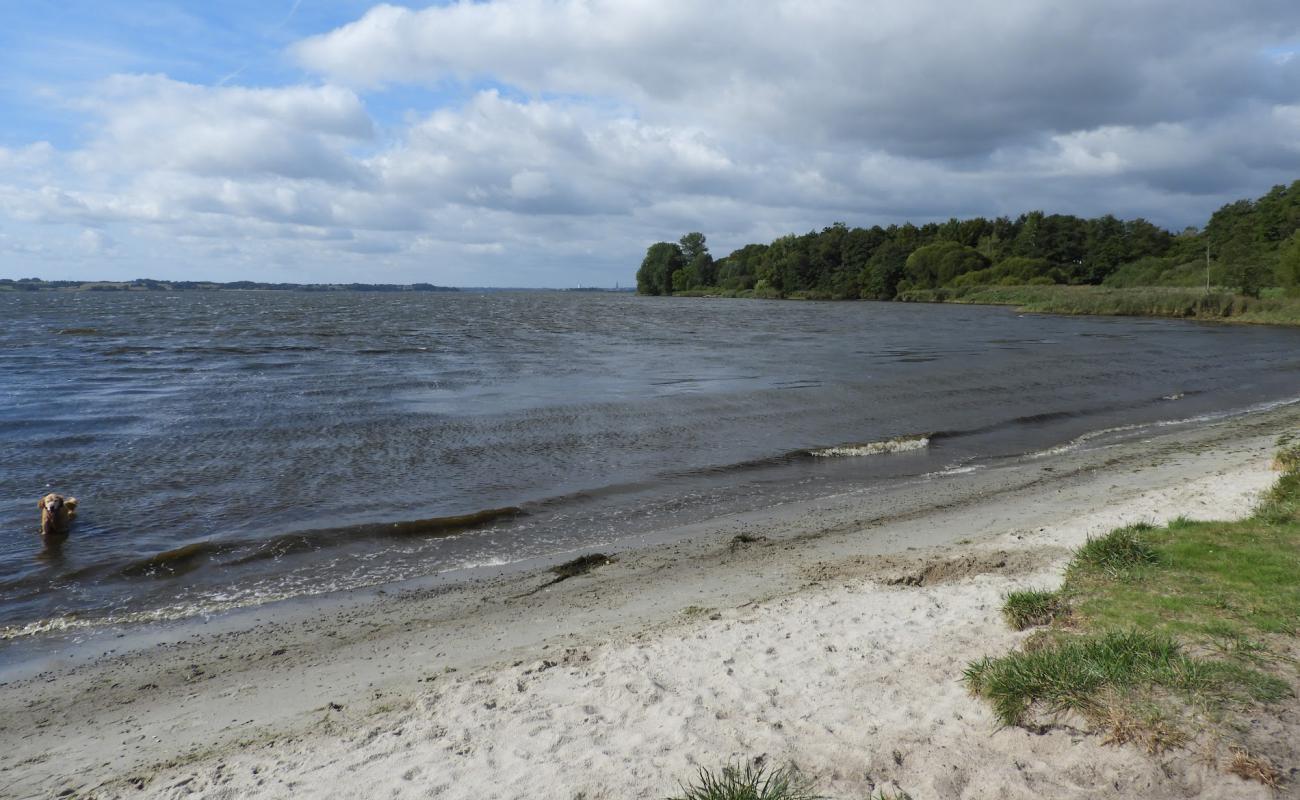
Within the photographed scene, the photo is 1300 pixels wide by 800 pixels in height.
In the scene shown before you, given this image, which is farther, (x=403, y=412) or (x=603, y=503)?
(x=403, y=412)

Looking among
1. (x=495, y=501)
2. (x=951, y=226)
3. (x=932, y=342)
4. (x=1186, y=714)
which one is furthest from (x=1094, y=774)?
(x=951, y=226)

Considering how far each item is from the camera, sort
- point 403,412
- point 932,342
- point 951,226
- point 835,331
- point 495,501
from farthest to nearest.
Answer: point 951,226 → point 835,331 → point 932,342 → point 403,412 → point 495,501

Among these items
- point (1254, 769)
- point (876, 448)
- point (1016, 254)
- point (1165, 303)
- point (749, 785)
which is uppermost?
point (1016, 254)

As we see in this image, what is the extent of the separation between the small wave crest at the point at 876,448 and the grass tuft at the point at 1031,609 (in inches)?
382

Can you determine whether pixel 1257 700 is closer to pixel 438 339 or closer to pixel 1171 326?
pixel 438 339

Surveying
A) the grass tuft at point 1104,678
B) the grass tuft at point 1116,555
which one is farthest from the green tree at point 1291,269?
the grass tuft at point 1104,678

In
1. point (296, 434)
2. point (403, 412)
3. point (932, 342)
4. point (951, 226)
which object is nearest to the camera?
point (296, 434)

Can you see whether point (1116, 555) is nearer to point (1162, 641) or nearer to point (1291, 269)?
point (1162, 641)

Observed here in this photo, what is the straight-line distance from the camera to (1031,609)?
Answer: 6629mm

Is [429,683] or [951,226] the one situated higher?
[951,226]

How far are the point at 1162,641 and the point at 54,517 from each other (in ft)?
45.6

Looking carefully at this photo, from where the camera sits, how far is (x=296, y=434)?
18047 millimetres

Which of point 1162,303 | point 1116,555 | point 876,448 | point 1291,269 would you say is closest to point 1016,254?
point 1162,303

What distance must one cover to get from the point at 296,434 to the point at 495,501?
785cm
